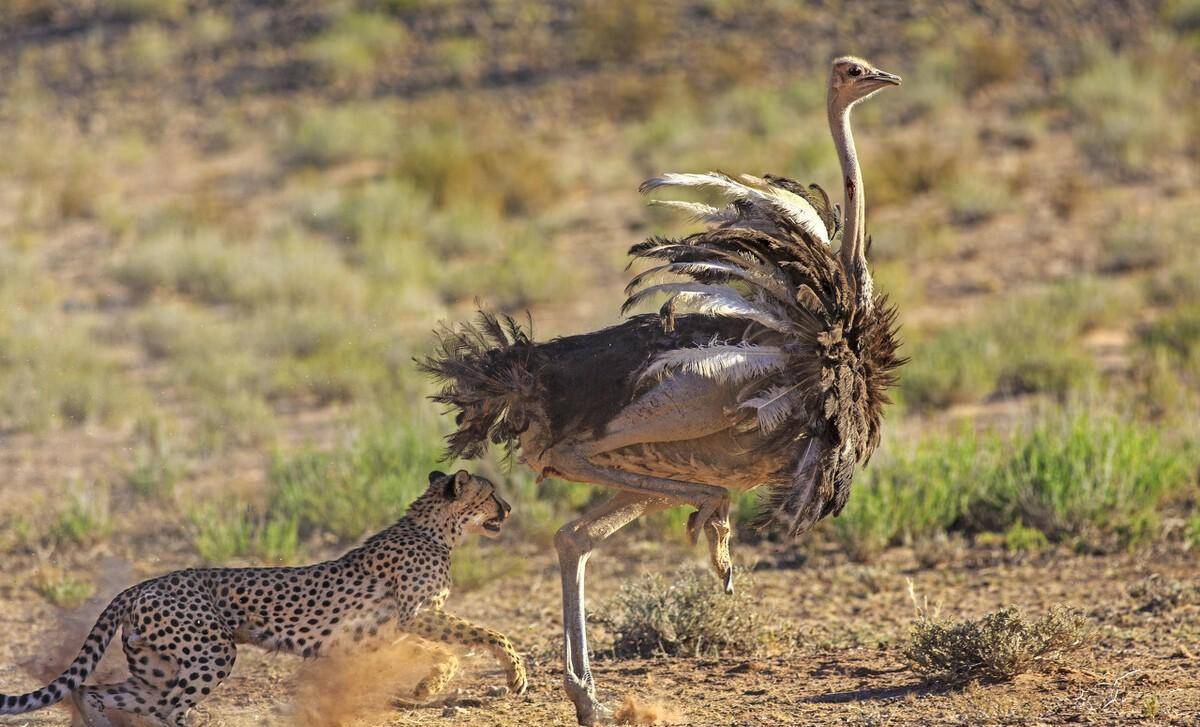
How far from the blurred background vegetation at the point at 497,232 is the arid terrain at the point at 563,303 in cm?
5

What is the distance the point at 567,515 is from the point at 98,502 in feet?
9.59

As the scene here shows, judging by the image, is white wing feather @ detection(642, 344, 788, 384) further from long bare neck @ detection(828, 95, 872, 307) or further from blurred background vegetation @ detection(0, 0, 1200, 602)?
blurred background vegetation @ detection(0, 0, 1200, 602)

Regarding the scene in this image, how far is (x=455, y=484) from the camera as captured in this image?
6.61 m

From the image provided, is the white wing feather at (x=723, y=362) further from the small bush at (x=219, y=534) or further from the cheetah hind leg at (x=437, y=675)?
Answer: the small bush at (x=219, y=534)

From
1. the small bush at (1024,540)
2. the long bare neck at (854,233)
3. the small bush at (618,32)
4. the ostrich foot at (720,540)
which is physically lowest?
the small bush at (1024,540)

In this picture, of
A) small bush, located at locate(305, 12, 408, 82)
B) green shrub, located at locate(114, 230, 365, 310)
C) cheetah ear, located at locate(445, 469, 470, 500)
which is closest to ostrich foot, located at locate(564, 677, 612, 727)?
cheetah ear, located at locate(445, 469, 470, 500)

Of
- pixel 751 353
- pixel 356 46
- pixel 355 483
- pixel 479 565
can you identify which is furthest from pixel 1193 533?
pixel 356 46

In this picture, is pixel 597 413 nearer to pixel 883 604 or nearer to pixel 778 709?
pixel 778 709

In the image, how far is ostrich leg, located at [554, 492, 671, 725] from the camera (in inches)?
247

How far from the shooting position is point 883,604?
8391mm

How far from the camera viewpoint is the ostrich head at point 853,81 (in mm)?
6691

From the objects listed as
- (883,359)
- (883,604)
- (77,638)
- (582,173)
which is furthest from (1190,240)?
(77,638)

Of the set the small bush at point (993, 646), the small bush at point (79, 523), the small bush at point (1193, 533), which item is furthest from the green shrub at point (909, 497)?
the small bush at point (79, 523)

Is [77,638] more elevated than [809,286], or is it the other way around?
[809,286]
